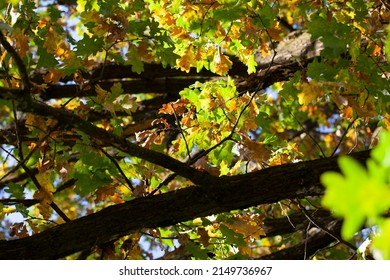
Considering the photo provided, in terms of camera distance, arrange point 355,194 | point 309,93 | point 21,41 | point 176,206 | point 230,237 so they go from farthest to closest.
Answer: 1. point 309,93
2. point 230,237
3. point 21,41
4. point 176,206
5. point 355,194

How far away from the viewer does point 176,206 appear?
2742 millimetres

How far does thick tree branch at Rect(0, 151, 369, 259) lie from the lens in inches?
106

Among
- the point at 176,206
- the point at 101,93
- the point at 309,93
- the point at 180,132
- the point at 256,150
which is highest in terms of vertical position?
the point at 101,93

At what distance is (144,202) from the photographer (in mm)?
2764

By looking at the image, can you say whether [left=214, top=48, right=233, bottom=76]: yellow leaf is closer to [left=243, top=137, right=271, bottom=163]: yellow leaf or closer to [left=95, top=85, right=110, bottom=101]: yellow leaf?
[left=243, top=137, right=271, bottom=163]: yellow leaf

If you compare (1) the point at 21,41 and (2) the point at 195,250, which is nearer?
(1) the point at 21,41

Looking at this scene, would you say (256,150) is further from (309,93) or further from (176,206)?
(176,206)

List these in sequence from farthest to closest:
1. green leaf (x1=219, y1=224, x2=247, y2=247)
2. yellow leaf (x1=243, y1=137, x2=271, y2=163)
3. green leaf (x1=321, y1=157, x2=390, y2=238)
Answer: yellow leaf (x1=243, y1=137, x2=271, y2=163), green leaf (x1=219, y1=224, x2=247, y2=247), green leaf (x1=321, y1=157, x2=390, y2=238)

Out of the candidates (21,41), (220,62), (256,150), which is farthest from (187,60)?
(21,41)

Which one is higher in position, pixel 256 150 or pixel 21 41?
pixel 21 41

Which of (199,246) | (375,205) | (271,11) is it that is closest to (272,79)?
(271,11)

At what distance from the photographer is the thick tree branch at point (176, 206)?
269 cm

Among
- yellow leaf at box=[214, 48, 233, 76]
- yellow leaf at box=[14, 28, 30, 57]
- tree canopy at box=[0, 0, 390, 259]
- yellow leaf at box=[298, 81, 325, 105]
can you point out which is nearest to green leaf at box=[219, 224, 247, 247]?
tree canopy at box=[0, 0, 390, 259]

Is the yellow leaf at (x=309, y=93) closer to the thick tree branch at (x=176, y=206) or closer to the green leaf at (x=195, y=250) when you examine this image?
the thick tree branch at (x=176, y=206)
